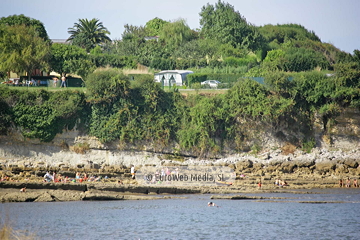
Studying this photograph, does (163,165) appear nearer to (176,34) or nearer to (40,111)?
(40,111)

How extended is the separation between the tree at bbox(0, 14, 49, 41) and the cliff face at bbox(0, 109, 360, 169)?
1613 cm

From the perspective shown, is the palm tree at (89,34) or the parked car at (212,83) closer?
the parked car at (212,83)

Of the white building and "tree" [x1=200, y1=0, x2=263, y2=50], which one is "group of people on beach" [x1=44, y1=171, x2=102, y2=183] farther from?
"tree" [x1=200, y1=0, x2=263, y2=50]

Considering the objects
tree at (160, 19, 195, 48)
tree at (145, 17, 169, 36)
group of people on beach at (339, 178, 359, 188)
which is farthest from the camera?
tree at (145, 17, 169, 36)

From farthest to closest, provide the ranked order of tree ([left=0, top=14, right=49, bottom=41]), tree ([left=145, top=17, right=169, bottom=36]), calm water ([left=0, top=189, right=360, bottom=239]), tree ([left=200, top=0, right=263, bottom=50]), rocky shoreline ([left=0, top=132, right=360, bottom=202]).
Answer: tree ([left=145, top=17, right=169, bottom=36])
tree ([left=200, top=0, right=263, bottom=50])
tree ([left=0, top=14, right=49, bottom=41])
rocky shoreline ([left=0, top=132, right=360, bottom=202])
calm water ([left=0, top=189, right=360, bottom=239])

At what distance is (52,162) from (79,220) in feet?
51.8

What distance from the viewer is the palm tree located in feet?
192

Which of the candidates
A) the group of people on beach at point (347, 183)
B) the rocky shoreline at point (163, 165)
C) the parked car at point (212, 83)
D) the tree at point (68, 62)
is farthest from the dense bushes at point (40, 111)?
the group of people on beach at point (347, 183)

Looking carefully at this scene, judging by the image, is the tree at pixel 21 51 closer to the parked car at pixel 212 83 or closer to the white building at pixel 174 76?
the white building at pixel 174 76

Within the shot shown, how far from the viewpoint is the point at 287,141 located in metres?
37.7

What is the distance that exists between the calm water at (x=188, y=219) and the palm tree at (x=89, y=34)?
36141mm

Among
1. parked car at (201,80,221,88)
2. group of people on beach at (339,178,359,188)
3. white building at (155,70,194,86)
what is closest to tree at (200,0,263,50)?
white building at (155,70,194,86)

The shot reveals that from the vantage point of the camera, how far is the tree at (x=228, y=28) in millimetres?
55219

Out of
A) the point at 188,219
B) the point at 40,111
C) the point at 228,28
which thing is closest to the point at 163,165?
the point at 40,111
